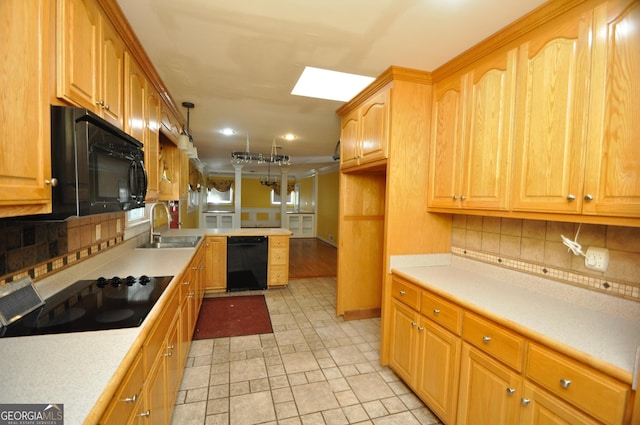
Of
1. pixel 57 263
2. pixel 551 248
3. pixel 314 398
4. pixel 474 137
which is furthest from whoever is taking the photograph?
pixel 314 398

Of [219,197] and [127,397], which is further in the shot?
[219,197]

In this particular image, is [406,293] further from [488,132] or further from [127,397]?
[127,397]

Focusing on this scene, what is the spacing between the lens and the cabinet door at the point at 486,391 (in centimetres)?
133

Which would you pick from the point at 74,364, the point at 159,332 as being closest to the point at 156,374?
the point at 159,332

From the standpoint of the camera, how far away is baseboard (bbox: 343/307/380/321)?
3305 millimetres

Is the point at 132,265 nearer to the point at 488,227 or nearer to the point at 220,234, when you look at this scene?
the point at 220,234

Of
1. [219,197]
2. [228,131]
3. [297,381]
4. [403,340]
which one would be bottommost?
[297,381]

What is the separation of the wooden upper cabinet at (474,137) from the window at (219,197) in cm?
1058

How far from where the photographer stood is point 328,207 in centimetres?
851

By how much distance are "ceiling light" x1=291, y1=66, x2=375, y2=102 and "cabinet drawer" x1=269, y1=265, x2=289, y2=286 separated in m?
2.58

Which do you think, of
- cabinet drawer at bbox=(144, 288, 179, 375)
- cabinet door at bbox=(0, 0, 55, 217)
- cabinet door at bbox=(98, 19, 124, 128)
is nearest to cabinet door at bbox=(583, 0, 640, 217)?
cabinet drawer at bbox=(144, 288, 179, 375)

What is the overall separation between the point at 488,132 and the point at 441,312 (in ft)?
3.72

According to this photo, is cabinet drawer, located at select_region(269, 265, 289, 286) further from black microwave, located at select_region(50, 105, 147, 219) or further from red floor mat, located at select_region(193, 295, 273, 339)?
black microwave, located at select_region(50, 105, 147, 219)

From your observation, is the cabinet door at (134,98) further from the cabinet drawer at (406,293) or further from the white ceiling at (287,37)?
the cabinet drawer at (406,293)
